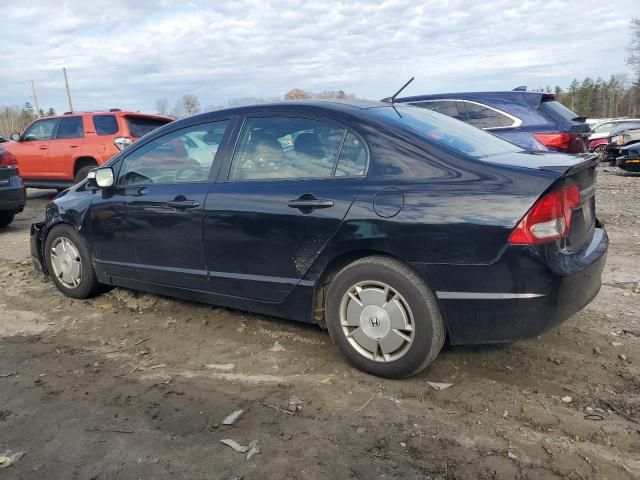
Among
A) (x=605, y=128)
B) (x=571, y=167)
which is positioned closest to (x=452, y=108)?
(x=571, y=167)

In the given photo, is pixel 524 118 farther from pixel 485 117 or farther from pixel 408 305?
pixel 408 305

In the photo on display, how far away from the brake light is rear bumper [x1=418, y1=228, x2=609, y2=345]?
9cm

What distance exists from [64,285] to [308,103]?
2.86 meters

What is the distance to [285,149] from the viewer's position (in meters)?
3.45

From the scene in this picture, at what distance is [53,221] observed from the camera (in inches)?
187

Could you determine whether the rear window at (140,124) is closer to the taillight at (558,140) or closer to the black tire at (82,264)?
the black tire at (82,264)

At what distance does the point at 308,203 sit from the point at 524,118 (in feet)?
14.8

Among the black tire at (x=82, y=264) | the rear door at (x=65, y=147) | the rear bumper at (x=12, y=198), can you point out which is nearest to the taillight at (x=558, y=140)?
the black tire at (x=82, y=264)

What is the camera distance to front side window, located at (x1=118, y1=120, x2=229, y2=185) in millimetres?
3789

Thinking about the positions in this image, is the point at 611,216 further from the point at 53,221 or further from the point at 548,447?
the point at 53,221

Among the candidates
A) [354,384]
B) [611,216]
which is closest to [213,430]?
[354,384]

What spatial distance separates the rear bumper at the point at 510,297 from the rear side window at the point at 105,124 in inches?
342

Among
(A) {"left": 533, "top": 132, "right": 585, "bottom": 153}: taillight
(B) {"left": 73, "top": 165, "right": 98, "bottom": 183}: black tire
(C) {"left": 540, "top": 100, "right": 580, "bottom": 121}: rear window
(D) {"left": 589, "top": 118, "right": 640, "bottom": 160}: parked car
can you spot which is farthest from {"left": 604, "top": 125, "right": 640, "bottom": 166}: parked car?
(B) {"left": 73, "top": 165, "right": 98, "bottom": 183}: black tire

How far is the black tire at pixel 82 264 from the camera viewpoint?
454cm
